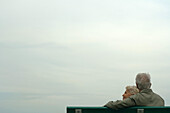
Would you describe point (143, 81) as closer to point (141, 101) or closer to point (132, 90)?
point (141, 101)

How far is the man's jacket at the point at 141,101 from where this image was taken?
4.61 meters

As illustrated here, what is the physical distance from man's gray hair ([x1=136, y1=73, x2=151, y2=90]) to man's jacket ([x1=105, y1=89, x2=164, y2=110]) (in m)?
0.07

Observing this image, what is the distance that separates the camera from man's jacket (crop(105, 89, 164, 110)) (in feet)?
15.1

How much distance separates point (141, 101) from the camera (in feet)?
15.8

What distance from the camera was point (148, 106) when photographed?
4.86 m

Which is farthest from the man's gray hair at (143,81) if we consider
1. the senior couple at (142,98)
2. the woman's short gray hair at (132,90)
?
the woman's short gray hair at (132,90)

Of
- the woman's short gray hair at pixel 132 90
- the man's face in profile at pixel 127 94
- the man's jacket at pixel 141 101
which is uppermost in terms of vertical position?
the woman's short gray hair at pixel 132 90

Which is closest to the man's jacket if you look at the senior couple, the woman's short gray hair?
the senior couple

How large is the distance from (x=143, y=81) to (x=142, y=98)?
284 millimetres

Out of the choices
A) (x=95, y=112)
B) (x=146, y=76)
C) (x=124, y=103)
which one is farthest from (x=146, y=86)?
(x=95, y=112)

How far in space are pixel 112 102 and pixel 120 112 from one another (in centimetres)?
17

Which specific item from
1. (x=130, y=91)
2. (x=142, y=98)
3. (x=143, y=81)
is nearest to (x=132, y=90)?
(x=130, y=91)

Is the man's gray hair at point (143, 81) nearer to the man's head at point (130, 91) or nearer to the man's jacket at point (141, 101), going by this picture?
the man's jacket at point (141, 101)

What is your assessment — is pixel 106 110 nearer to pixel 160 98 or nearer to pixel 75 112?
pixel 75 112
